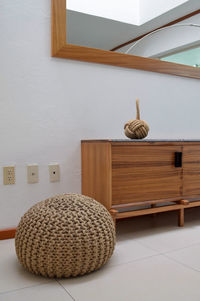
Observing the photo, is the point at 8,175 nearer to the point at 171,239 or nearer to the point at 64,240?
the point at 64,240

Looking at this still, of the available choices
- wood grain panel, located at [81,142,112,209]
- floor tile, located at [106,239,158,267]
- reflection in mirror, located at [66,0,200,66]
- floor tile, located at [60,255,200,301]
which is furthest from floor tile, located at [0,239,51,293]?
reflection in mirror, located at [66,0,200,66]

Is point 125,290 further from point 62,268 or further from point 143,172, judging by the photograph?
point 143,172

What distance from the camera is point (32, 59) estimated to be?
172 cm

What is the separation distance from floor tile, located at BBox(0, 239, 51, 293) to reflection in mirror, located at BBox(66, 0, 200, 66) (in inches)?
53.7

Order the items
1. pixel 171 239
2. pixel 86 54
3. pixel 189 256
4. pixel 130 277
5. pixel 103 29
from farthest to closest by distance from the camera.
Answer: pixel 103 29 → pixel 86 54 → pixel 171 239 → pixel 189 256 → pixel 130 277

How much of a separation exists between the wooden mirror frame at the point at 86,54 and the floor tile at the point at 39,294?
1283 millimetres

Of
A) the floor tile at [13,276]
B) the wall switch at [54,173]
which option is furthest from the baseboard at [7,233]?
the wall switch at [54,173]

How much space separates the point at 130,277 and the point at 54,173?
83 centimetres

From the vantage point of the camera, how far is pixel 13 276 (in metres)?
1.18

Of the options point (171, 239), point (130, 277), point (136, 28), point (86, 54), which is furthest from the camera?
point (136, 28)

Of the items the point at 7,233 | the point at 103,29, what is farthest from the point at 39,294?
the point at 103,29

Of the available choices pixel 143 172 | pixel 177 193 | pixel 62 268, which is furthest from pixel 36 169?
pixel 177 193

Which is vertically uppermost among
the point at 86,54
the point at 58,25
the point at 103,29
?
the point at 103,29

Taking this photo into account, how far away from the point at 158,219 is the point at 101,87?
1006mm
